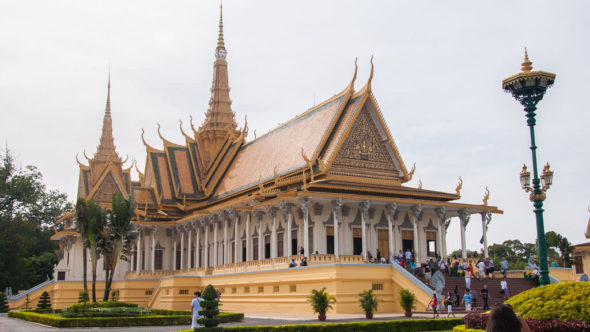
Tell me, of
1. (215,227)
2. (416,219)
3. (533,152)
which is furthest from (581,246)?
(533,152)

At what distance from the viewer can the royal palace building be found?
2519cm

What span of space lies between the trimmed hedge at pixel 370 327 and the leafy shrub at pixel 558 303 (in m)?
5.11

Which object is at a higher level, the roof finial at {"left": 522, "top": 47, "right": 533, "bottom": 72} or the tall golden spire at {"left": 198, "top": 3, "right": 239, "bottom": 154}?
the tall golden spire at {"left": 198, "top": 3, "right": 239, "bottom": 154}

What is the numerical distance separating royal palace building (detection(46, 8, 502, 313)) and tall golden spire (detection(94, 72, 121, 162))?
10.8 m

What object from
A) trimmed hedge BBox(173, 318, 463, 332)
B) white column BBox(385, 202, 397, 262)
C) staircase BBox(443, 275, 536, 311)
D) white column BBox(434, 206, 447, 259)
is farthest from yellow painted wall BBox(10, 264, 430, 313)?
white column BBox(434, 206, 447, 259)

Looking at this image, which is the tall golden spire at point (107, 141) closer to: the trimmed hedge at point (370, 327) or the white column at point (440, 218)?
the white column at point (440, 218)

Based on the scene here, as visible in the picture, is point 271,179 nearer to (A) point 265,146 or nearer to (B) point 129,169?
(A) point 265,146

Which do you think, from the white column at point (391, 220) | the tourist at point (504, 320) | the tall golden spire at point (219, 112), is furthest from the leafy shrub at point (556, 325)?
the tall golden spire at point (219, 112)

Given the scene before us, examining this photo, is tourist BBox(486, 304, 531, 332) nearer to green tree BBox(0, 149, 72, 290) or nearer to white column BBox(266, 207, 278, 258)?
white column BBox(266, 207, 278, 258)

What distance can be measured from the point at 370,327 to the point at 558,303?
19.6ft

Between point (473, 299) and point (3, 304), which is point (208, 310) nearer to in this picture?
point (473, 299)

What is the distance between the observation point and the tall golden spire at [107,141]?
53344 mm

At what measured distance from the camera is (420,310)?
2161 centimetres

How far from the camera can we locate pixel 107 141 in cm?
5478
